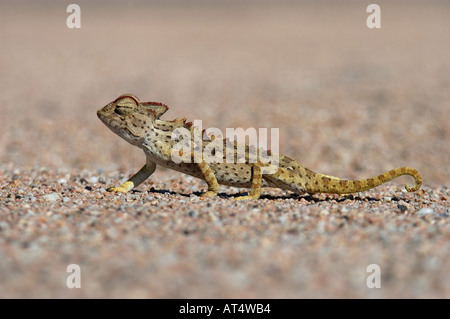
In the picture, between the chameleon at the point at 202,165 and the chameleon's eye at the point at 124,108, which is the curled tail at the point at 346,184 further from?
the chameleon's eye at the point at 124,108

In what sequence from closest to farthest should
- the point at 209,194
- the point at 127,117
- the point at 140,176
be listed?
the point at 127,117
the point at 209,194
the point at 140,176

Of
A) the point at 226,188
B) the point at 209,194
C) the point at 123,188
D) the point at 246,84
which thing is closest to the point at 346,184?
the point at 209,194

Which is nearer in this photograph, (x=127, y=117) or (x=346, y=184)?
(x=127, y=117)

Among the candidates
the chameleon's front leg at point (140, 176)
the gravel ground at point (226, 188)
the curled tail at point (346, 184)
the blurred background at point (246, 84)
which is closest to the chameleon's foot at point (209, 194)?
the gravel ground at point (226, 188)

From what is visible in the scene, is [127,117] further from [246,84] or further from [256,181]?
[246,84]

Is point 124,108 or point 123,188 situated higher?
point 124,108

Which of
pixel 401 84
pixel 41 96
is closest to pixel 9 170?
pixel 41 96

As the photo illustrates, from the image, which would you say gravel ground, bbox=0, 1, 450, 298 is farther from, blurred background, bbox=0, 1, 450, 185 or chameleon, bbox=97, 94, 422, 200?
chameleon, bbox=97, 94, 422, 200

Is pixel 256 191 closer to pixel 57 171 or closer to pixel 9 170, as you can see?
pixel 57 171
